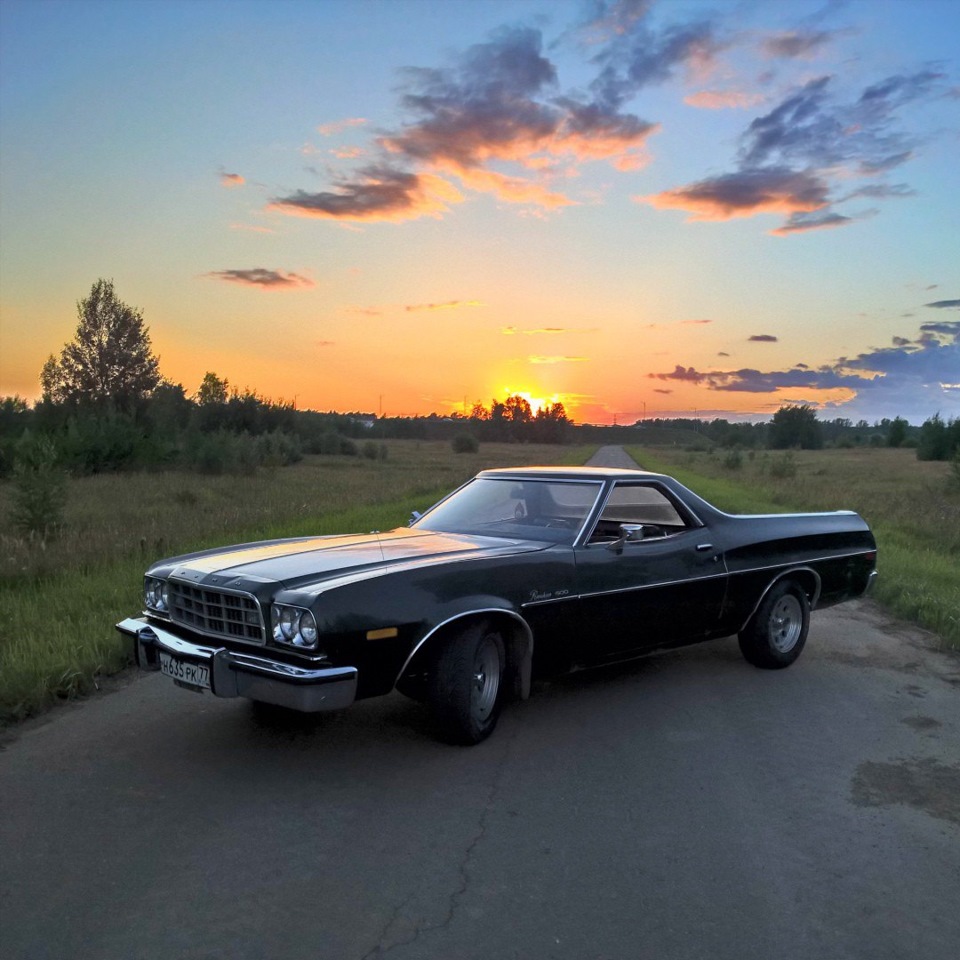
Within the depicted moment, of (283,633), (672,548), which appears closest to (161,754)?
(283,633)

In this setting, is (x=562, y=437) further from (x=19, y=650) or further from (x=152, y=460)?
(x=19, y=650)

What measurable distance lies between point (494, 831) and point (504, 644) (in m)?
1.45

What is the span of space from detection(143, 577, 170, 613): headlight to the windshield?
6.05ft

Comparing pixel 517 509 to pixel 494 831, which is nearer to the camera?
pixel 494 831

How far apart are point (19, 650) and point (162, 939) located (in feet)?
13.6

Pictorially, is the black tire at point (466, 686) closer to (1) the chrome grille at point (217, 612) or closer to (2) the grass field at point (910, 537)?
(1) the chrome grille at point (217, 612)

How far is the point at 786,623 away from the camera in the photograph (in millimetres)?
6863

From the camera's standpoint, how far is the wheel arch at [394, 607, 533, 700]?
4586 millimetres

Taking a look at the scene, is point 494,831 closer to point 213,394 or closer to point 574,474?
point 574,474

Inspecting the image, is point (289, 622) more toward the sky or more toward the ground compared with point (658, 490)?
more toward the ground

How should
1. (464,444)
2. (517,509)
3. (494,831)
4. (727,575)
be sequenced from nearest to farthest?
(494,831) < (517,509) < (727,575) < (464,444)

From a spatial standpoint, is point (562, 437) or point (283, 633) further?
point (562, 437)

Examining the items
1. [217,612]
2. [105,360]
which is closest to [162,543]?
[217,612]

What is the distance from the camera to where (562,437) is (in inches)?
6540
